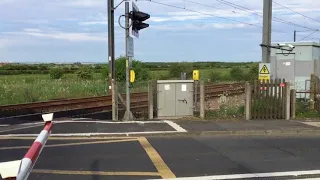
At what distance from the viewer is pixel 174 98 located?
532 inches

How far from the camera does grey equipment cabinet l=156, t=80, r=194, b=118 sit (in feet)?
44.0

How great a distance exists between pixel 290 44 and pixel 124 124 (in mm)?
8656

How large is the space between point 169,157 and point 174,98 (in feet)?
17.8

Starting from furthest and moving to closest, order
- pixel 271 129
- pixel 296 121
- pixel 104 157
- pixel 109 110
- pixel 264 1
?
pixel 109 110 → pixel 264 1 → pixel 296 121 → pixel 271 129 → pixel 104 157

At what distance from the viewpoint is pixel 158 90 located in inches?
527

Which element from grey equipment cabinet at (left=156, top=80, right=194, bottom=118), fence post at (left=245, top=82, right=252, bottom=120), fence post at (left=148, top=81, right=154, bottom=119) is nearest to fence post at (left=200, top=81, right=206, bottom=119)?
grey equipment cabinet at (left=156, top=80, right=194, bottom=118)

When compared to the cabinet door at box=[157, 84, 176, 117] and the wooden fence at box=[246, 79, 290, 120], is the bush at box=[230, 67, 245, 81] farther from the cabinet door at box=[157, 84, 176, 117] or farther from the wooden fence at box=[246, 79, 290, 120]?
the cabinet door at box=[157, 84, 176, 117]

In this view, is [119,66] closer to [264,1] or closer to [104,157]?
[264,1]

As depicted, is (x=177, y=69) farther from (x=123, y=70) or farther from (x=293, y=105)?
(x=293, y=105)

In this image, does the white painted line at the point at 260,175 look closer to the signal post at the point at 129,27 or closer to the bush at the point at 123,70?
the signal post at the point at 129,27

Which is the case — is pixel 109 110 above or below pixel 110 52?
below

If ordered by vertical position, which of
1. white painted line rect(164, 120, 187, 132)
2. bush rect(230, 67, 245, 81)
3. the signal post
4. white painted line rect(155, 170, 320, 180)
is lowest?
white painted line rect(155, 170, 320, 180)

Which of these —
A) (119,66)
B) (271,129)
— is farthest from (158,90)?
(119,66)

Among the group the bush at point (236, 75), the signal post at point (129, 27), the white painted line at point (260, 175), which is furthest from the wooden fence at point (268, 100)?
the bush at point (236, 75)
